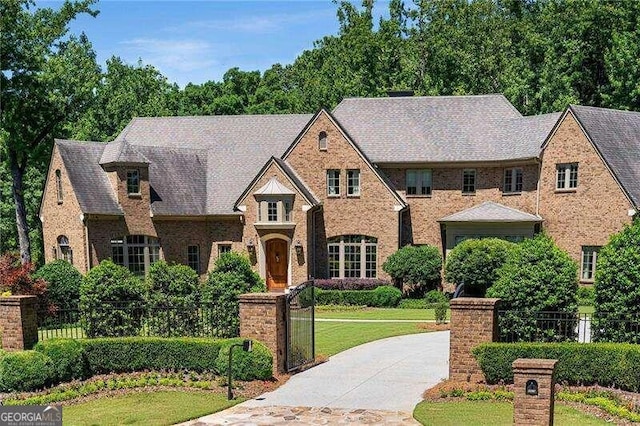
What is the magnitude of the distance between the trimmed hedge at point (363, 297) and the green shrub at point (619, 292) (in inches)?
573

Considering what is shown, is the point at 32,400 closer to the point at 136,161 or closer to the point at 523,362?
the point at 523,362

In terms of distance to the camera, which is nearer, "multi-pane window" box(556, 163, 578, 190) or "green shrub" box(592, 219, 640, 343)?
"green shrub" box(592, 219, 640, 343)

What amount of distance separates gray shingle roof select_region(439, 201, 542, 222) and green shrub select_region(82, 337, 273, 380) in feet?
58.4

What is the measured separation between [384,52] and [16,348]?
38597 millimetres

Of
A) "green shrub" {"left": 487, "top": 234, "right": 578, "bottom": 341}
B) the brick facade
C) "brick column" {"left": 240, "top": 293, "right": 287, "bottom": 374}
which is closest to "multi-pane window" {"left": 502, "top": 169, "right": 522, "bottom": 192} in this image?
the brick facade

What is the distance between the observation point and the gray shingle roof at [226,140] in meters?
33.0

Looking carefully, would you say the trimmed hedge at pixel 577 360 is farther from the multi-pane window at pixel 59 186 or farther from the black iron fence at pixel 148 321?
the multi-pane window at pixel 59 186

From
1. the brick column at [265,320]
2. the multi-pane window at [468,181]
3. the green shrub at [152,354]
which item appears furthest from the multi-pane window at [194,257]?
the brick column at [265,320]

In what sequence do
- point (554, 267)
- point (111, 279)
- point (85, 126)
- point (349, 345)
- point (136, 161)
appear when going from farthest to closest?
point (85, 126) < point (136, 161) < point (349, 345) < point (111, 279) < point (554, 267)

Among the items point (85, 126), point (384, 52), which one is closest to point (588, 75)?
point (384, 52)

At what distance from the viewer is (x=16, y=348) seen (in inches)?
602

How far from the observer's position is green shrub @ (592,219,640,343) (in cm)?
1388

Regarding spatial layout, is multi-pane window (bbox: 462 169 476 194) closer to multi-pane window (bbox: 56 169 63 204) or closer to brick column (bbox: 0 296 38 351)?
multi-pane window (bbox: 56 169 63 204)

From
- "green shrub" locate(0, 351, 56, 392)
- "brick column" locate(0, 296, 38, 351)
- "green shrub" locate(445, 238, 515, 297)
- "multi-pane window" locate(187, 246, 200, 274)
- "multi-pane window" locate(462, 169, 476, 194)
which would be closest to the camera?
"green shrub" locate(0, 351, 56, 392)
